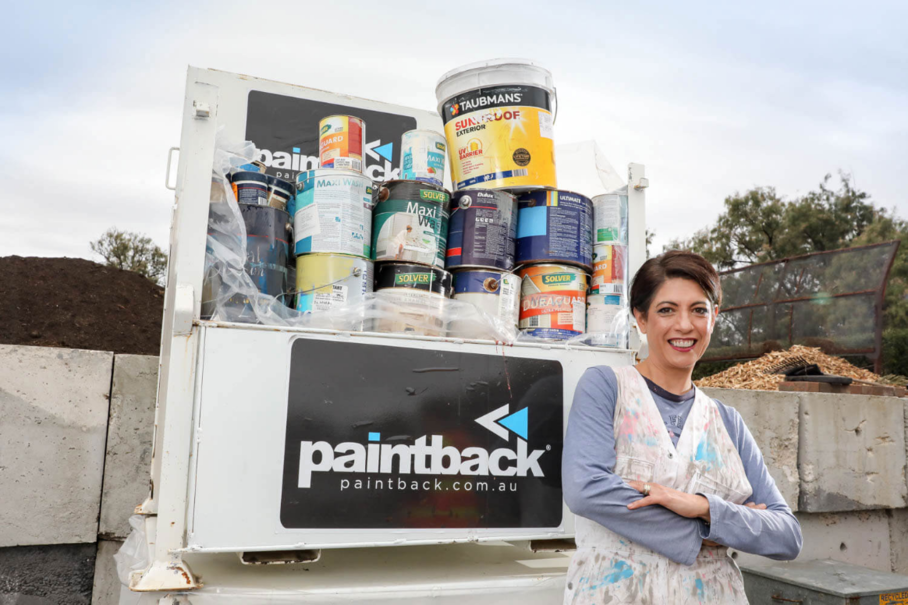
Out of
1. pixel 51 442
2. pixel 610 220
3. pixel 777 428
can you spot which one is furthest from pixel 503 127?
pixel 777 428

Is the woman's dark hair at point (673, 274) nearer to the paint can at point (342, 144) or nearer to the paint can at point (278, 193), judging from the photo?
the paint can at point (342, 144)

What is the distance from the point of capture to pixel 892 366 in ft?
43.5

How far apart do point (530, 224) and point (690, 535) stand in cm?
127

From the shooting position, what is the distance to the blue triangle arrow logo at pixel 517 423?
229 centimetres

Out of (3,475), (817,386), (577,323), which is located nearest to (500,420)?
(577,323)

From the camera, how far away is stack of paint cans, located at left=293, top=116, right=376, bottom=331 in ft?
7.36

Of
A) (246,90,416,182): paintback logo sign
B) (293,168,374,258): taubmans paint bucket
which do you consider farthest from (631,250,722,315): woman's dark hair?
(246,90,416,182): paintback logo sign

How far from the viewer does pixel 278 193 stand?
2469 mm

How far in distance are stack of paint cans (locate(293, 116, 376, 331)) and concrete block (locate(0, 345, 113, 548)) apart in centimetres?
233

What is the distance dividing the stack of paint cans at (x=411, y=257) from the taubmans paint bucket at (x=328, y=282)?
0.32ft

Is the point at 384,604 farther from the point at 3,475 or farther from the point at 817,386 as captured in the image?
the point at 817,386

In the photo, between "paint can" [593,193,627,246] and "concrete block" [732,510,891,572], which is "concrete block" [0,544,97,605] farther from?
"concrete block" [732,510,891,572]

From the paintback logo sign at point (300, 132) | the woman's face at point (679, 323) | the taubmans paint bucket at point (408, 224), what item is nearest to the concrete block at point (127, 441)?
the paintback logo sign at point (300, 132)

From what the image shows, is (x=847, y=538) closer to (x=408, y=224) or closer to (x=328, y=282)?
(x=408, y=224)
